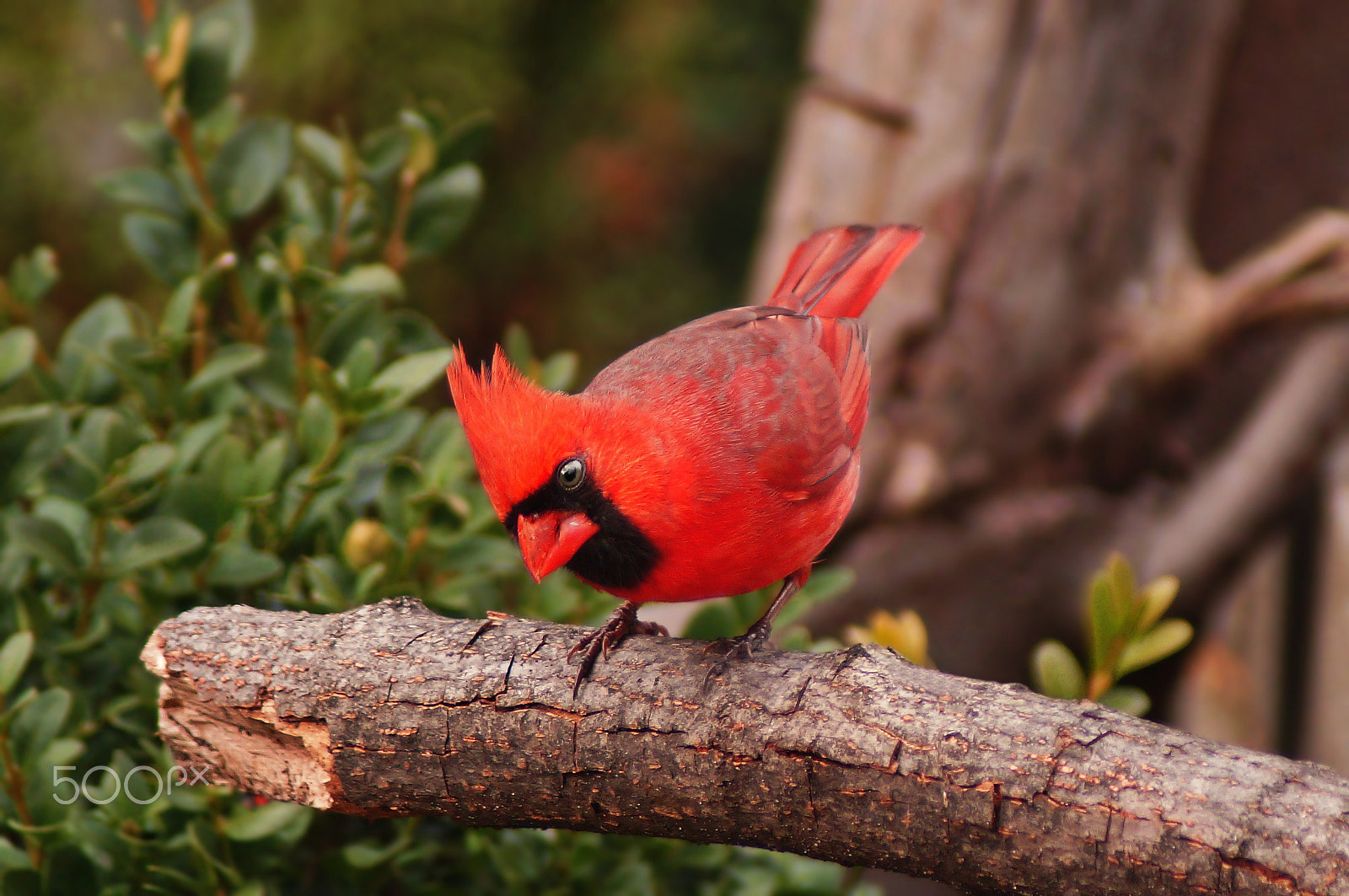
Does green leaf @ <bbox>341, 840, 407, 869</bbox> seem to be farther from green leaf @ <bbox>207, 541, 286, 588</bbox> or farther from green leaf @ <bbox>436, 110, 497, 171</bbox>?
green leaf @ <bbox>436, 110, 497, 171</bbox>

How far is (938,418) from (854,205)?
2.14ft

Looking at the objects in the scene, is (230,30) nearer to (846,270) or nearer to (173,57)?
(173,57)

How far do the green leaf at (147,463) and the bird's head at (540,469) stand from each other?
39cm

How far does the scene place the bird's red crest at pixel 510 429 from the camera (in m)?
1.40

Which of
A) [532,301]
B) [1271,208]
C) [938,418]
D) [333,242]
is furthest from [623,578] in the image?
[532,301]

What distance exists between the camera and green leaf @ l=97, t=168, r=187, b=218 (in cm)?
178

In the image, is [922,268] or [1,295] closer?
A: [1,295]

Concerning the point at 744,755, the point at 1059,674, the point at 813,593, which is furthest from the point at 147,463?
the point at 1059,674

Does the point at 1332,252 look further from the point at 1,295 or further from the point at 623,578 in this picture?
the point at 1,295

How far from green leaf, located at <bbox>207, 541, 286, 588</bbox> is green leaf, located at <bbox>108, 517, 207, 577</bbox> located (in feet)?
0.13

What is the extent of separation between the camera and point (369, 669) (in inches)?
53.6

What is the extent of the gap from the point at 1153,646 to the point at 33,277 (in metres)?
1.74

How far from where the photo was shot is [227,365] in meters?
1.63

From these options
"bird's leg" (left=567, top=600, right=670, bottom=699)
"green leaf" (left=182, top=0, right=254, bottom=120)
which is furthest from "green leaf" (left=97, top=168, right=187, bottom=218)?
"bird's leg" (left=567, top=600, right=670, bottom=699)
